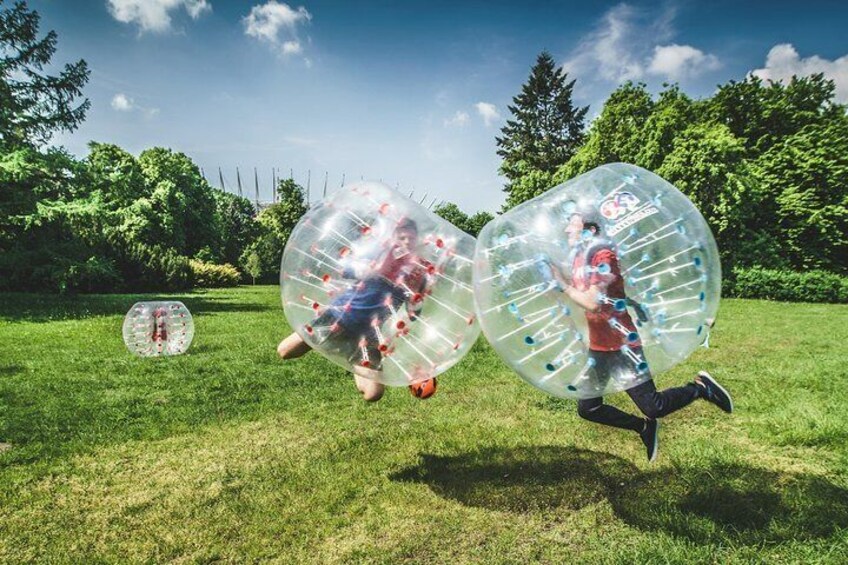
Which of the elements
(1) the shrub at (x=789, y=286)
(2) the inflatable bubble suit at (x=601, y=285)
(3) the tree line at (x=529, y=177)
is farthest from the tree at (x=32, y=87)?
(1) the shrub at (x=789, y=286)

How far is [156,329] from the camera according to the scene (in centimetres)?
1020

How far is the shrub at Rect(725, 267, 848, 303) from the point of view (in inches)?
1081

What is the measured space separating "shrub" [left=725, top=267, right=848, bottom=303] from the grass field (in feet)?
74.1

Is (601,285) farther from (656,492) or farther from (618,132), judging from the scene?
(618,132)

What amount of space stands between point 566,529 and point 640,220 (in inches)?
88.2

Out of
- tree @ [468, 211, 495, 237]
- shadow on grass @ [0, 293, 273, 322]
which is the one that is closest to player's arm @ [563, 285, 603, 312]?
shadow on grass @ [0, 293, 273, 322]

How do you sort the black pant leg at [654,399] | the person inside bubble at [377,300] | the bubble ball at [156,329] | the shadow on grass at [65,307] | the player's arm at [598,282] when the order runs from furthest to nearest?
the shadow on grass at [65,307] → the bubble ball at [156,329] → the black pant leg at [654,399] → the person inside bubble at [377,300] → the player's arm at [598,282]

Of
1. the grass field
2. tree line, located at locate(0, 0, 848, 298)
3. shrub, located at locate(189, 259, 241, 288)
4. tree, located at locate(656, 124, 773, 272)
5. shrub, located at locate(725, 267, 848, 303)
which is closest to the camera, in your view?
the grass field

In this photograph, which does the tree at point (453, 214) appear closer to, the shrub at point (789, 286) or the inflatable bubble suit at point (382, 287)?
the shrub at point (789, 286)

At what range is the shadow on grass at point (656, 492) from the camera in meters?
3.98

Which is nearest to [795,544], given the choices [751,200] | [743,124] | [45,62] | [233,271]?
[45,62]

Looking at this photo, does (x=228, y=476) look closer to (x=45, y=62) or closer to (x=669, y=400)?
(x=669, y=400)

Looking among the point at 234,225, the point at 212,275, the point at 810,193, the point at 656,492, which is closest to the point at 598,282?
the point at 656,492

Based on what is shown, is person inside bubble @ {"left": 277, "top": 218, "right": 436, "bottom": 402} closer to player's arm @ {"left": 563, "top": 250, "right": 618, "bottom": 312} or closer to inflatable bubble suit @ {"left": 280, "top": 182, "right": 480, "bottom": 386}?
inflatable bubble suit @ {"left": 280, "top": 182, "right": 480, "bottom": 386}
